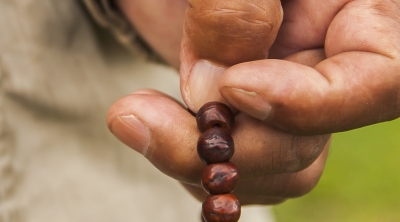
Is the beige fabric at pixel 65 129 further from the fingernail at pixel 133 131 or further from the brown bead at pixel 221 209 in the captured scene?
the brown bead at pixel 221 209

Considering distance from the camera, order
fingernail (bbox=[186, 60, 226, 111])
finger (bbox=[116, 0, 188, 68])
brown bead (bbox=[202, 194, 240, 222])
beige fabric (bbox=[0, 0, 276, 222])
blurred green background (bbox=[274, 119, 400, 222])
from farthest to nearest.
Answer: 1. blurred green background (bbox=[274, 119, 400, 222])
2. finger (bbox=[116, 0, 188, 68])
3. beige fabric (bbox=[0, 0, 276, 222])
4. fingernail (bbox=[186, 60, 226, 111])
5. brown bead (bbox=[202, 194, 240, 222])

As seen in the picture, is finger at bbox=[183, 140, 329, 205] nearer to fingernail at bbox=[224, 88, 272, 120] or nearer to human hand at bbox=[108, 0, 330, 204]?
human hand at bbox=[108, 0, 330, 204]

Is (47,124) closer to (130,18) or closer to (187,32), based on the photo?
(130,18)

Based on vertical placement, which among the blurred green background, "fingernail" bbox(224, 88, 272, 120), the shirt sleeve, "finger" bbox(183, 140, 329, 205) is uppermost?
"fingernail" bbox(224, 88, 272, 120)

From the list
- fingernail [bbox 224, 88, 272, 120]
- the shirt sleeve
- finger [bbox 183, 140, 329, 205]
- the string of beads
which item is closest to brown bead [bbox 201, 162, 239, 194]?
the string of beads

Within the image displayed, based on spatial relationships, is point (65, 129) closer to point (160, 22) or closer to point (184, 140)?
point (160, 22)

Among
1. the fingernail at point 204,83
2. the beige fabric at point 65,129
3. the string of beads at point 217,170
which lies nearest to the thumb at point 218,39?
the fingernail at point 204,83

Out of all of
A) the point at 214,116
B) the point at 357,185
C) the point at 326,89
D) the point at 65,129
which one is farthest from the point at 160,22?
the point at 357,185
